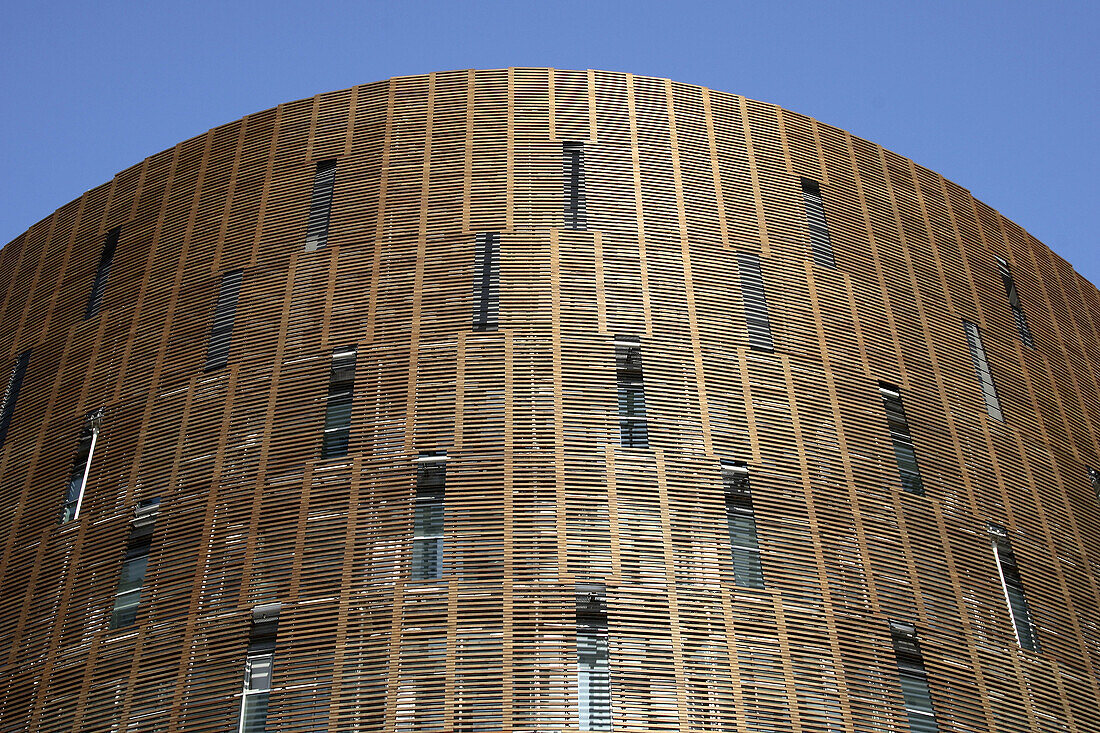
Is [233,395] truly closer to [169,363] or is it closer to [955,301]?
[169,363]

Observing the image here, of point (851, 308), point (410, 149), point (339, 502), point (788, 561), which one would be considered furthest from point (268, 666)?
point (851, 308)

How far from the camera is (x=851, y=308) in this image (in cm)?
2653

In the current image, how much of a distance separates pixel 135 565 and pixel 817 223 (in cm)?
1455

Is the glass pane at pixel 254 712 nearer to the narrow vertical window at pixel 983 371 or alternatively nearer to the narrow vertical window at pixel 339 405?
the narrow vertical window at pixel 339 405

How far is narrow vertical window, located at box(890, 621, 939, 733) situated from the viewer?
22250mm

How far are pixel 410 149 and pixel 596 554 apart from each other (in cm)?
958

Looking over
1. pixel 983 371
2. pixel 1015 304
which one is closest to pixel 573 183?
pixel 983 371

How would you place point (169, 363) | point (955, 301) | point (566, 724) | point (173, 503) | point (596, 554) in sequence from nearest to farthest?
point (566, 724), point (596, 554), point (173, 503), point (169, 363), point (955, 301)

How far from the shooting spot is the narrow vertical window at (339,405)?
78.3ft

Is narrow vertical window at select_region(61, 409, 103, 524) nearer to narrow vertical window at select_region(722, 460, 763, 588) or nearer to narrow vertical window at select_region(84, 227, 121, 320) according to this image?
narrow vertical window at select_region(84, 227, 121, 320)

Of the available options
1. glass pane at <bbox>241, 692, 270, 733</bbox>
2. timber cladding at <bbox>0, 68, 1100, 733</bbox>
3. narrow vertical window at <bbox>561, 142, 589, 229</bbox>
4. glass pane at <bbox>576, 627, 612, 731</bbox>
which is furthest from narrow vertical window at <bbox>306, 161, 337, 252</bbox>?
glass pane at <bbox>576, 627, 612, 731</bbox>

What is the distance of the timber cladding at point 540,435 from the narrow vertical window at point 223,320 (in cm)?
5

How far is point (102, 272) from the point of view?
2862 centimetres

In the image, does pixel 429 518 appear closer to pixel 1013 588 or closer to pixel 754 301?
pixel 754 301
